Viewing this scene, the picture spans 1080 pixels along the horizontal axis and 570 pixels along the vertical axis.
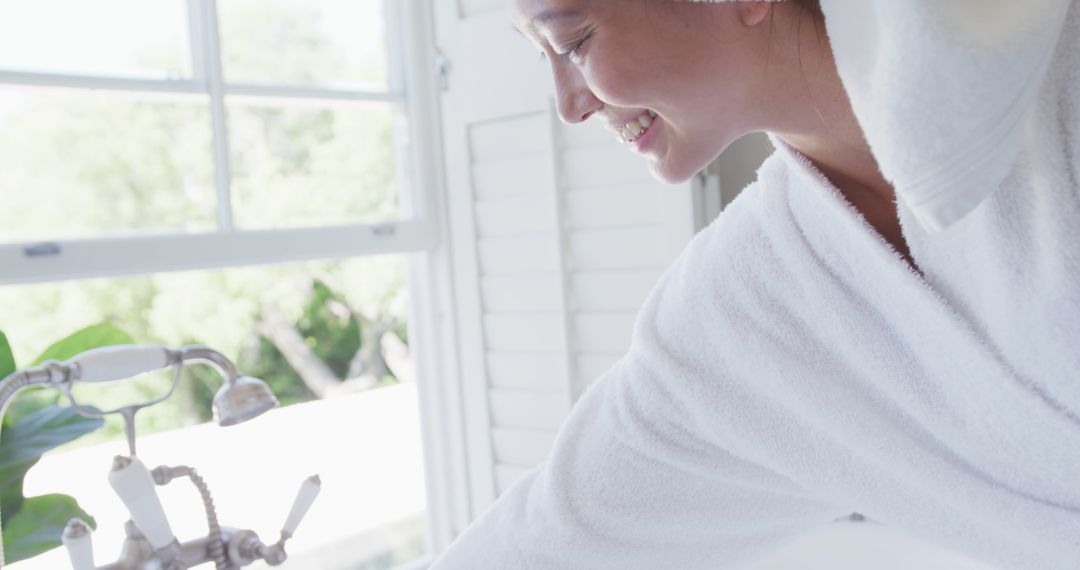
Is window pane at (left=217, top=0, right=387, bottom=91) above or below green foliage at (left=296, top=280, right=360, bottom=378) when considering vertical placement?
above

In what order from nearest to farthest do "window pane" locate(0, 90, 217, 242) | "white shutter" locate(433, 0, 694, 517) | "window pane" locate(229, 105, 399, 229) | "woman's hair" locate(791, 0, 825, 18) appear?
1. "woman's hair" locate(791, 0, 825, 18)
2. "white shutter" locate(433, 0, 694, 517)
3. "window pane" locate(0, 90, 217, 242)
4. "window pane" locate(229, 105, 399, 229)

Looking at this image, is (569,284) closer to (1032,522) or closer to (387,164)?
(1032,522)

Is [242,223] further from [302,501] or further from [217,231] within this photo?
[302,501]

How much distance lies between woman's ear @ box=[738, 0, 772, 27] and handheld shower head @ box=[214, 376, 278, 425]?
19.9 inches

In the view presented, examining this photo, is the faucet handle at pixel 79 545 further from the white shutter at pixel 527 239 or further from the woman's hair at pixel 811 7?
the white shutter at pixel 527 239

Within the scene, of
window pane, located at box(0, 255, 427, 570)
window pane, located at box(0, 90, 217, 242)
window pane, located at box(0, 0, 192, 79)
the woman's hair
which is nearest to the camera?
the woman's hair

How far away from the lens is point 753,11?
73 centimetres

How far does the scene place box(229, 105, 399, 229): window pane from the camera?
20.1 ft

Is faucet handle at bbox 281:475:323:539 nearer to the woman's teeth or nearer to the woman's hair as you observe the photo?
the woman's teeth

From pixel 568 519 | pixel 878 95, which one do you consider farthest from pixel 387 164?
pixel 878 95

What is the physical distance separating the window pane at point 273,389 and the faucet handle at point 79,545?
12.2 feet

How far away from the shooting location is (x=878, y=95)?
538 mm

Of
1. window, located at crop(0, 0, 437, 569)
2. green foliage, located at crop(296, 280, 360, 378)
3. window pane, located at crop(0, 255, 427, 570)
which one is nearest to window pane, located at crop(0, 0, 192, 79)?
window, located at crop(0, 0, 437, 569)

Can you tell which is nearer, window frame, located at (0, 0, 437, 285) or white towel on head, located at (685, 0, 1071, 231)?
white towel on head, located at (685, 0, 1071, 231)
